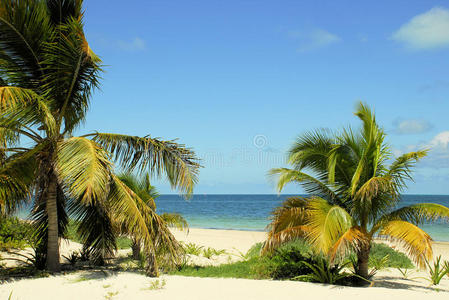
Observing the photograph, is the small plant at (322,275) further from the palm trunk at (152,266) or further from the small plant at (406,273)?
the palm trunk at (152,266)

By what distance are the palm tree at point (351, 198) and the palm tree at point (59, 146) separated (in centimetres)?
254

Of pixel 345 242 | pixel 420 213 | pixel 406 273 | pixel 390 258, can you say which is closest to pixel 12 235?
pixel 345 242

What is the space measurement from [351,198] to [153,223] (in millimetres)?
4800

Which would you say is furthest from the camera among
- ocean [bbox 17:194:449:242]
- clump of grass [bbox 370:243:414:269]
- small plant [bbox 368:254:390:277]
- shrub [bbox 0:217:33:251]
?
ocean [bbox 17:194:449:242]

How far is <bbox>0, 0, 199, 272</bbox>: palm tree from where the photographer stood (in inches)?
288

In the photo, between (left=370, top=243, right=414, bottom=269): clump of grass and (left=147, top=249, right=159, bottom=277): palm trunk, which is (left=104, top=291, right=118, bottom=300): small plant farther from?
(left=370, top=243, right=414, bottom=269): clump of grass

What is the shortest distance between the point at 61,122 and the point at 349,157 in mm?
6817

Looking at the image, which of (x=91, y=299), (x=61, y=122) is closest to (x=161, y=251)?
(x=91, y=299)

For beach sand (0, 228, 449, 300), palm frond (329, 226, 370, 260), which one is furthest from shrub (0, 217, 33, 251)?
palm frond (329, 226, 370, 260)

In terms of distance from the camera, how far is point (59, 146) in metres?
7.80

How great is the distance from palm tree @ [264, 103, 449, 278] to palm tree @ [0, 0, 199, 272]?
8.33ft

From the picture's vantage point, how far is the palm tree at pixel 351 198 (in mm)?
7586

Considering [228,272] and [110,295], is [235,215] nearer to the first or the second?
[228,272]

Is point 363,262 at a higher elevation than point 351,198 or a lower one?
lower
